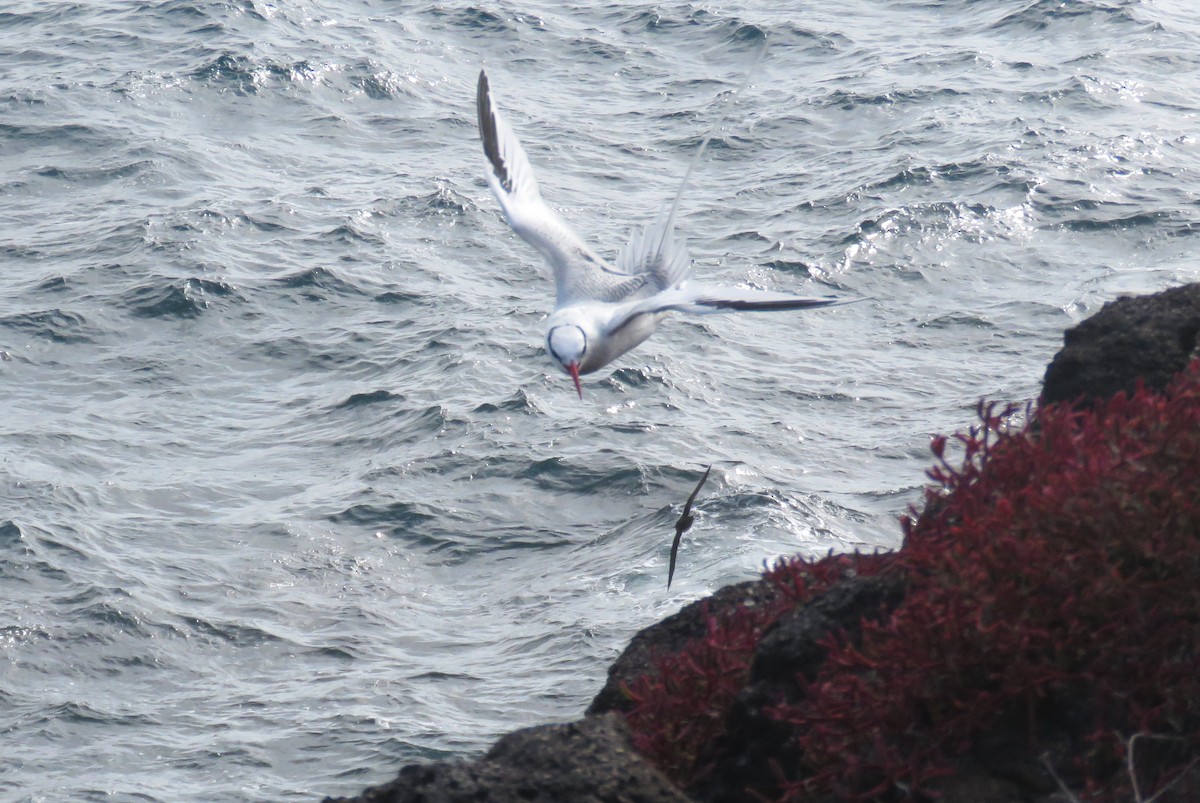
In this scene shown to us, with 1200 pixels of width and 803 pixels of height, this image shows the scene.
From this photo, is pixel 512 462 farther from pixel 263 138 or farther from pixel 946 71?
pixel 946 71

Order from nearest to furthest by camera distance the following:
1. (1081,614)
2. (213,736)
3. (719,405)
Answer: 1. (1081,614)
2. (213,736)
3. (719,405)

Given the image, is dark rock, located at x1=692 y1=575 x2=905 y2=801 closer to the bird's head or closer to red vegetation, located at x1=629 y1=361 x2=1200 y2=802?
red vegetation, located at x1=629 y1=361 x2=1200 y2=802

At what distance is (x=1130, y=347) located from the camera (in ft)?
20.4

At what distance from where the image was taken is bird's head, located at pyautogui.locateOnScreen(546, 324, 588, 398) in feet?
20.2

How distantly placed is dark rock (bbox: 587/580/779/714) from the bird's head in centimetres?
107

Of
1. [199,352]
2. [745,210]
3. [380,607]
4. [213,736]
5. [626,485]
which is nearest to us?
[213,736]

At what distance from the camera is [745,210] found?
57.0ft

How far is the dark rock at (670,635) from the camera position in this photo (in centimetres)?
592

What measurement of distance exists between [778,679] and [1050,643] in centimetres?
99

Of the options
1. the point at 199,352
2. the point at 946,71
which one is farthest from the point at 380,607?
the point at 946,71

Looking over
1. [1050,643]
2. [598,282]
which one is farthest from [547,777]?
[598,282]

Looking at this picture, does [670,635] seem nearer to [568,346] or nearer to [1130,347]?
[568,346]

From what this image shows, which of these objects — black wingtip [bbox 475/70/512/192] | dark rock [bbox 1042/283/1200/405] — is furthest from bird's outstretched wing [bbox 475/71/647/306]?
dark rock [bbox 1042/283/1200/405]

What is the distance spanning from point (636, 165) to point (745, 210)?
1.92 meters
